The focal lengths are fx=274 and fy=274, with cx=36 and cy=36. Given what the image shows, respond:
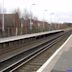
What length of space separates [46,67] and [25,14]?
107 metres

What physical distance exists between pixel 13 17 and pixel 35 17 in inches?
1202

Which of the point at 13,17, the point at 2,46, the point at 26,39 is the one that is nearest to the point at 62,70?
the point at 2,46

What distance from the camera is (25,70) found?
1430 cm

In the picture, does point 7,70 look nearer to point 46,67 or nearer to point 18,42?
point 46,67

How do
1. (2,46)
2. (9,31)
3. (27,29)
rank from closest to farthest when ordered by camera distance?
(2,46) < (9,31) < (27,29)

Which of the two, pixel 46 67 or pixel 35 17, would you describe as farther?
pixel 35 17

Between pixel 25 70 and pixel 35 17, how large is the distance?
10822cm

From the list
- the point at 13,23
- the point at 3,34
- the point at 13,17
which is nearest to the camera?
the point at 3,34

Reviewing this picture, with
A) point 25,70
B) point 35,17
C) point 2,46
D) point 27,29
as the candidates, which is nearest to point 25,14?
point 35,17

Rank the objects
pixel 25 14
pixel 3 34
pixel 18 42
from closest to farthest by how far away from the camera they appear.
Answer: pixel 18 42
pixel 3 34
pixel 25 14

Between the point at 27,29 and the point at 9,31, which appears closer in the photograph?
the point at 9,31

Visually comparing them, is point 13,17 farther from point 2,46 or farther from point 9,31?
point 2,46

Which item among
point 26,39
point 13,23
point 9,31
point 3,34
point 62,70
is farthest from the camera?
point 13,23

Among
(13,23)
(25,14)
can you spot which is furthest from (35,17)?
(13,23)
